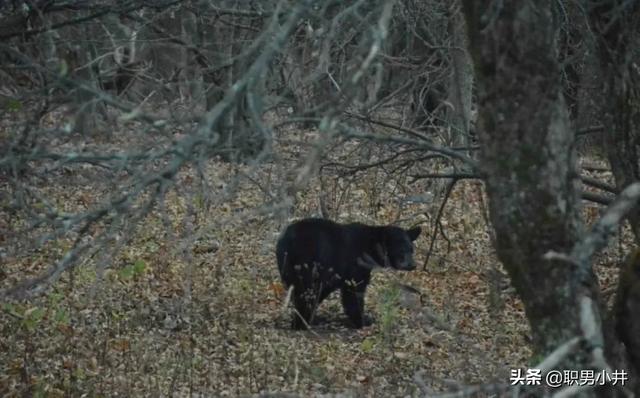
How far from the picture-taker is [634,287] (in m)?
5.57

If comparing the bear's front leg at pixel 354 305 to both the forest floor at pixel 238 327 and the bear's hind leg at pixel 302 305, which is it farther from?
the bear's hind leg at pixel 302 305

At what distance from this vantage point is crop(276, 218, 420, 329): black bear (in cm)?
1072

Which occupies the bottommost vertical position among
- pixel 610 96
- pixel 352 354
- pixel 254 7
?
pixel 352 354

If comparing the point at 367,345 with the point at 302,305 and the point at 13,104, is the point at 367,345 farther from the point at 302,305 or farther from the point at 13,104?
the point at 13,104

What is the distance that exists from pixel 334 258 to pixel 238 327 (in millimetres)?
1217

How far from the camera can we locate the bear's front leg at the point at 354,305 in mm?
10953

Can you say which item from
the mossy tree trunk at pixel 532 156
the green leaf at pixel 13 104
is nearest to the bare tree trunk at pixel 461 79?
the green leaf at pixel 13 104

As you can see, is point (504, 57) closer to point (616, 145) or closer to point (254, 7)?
point (616, 145)

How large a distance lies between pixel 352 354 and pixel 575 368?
5.56 m

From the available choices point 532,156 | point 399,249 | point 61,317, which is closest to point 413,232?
point 399,249

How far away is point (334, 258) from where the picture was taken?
36.4 ft

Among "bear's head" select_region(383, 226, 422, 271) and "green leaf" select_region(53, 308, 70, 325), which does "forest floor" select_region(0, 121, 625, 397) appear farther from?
"bear's head" select_region(383, 226, 422, 271)

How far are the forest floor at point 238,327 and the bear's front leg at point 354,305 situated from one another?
0.53 ft

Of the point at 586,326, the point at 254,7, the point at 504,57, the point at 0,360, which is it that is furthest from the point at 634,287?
the point at 0,360
